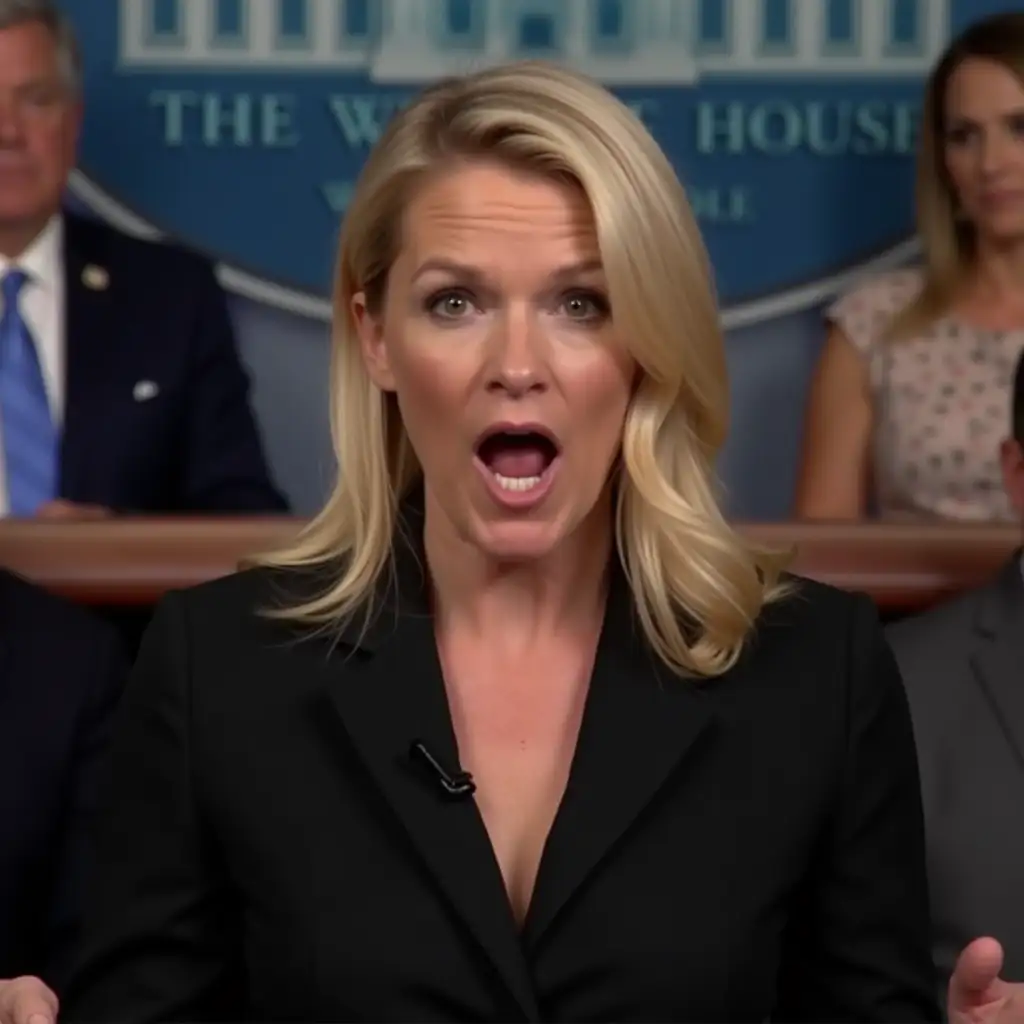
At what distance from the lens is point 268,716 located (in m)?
1.35

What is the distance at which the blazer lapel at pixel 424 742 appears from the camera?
4.16ft

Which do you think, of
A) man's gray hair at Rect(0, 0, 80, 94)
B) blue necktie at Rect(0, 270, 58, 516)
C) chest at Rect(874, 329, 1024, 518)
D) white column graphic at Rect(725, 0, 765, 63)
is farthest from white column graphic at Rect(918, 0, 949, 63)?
blue necktie at Rect(0, 270, 58, 516)

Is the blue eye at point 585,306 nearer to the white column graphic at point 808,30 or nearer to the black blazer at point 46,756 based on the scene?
the black blazer at point 46,756

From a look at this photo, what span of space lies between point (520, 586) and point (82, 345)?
1220 millimetres

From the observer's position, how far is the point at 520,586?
1.40m

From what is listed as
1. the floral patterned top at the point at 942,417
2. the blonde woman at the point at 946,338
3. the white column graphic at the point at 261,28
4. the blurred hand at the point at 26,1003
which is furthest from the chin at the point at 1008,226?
the blurred hand at the point at 26,1003

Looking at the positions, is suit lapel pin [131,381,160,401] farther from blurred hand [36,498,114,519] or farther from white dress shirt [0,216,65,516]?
blurred hand [36,498,114,519]

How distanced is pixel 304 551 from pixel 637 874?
0.30 metres

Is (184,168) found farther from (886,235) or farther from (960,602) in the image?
(960,602)

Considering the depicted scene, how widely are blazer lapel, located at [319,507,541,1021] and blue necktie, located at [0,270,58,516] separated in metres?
1.10

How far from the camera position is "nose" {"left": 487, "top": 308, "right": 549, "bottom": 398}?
50.9 inches

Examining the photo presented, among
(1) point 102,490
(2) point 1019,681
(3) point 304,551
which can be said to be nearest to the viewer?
(3) point 304,551

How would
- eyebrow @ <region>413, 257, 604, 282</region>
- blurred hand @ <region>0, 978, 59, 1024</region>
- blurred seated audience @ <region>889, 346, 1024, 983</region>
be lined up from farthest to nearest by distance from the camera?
blurred seated audience @ <region>889, 346, 1024, 983</region> → eyebrow @ <region>413, 257, 604, 282</region> → blurred hand @ <region>0, 978, 59, 1024</region>

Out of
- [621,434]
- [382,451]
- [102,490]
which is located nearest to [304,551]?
[382,451]
